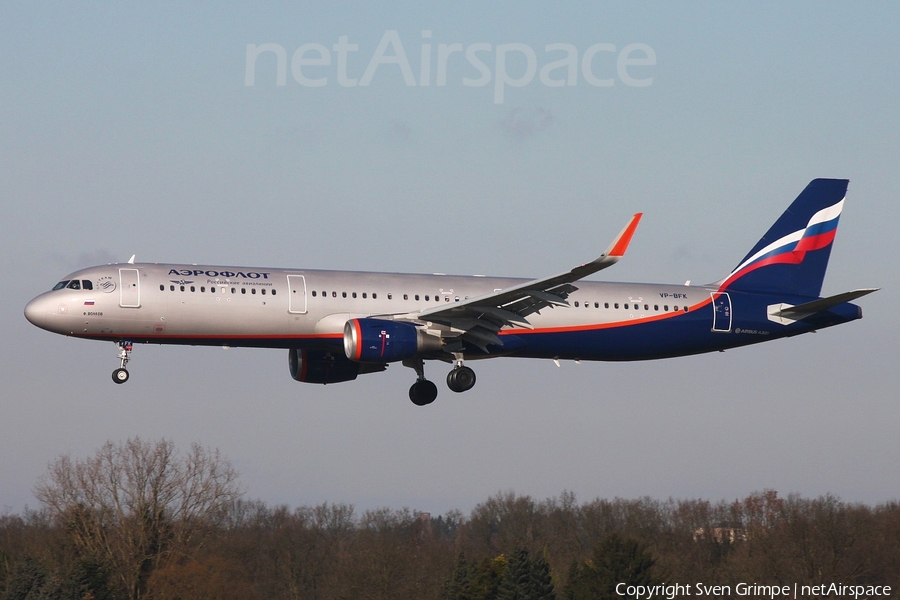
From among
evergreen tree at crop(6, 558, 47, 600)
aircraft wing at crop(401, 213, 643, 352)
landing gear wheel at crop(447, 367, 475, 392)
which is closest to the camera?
aircraft wing at crop(401, 213, 643, 352)

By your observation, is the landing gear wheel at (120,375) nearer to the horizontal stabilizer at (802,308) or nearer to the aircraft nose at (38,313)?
the aircraft nose at (38,313)

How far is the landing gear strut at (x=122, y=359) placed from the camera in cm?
4206

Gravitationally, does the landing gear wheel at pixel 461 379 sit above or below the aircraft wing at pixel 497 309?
below

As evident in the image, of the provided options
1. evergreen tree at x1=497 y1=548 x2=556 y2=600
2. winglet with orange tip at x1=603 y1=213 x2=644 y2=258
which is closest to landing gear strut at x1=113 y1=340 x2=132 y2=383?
winglet with orange tip at x1=603 y1=213 x2=644 y2=258

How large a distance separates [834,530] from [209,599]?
37147 millimetres

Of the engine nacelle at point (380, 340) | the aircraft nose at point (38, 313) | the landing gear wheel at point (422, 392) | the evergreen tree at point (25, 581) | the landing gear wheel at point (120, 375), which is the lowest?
the evergreen tree at point (25, 581)

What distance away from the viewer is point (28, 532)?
95.2m

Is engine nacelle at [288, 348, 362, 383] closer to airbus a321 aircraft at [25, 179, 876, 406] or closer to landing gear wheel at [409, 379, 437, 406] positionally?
airbus a321 aircraft at [25, 179, 876, 406]

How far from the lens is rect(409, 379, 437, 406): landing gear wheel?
47094mm

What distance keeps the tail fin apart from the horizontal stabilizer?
5.08 feet

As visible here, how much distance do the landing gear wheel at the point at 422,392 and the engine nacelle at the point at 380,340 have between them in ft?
16.0

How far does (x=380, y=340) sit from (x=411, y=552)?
50667mm

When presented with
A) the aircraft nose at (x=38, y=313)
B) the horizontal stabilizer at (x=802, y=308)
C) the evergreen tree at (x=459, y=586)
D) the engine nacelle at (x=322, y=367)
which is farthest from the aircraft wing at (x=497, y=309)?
the evergreen tree at (x=459, y=586)

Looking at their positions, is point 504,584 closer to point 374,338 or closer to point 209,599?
point 209,599
